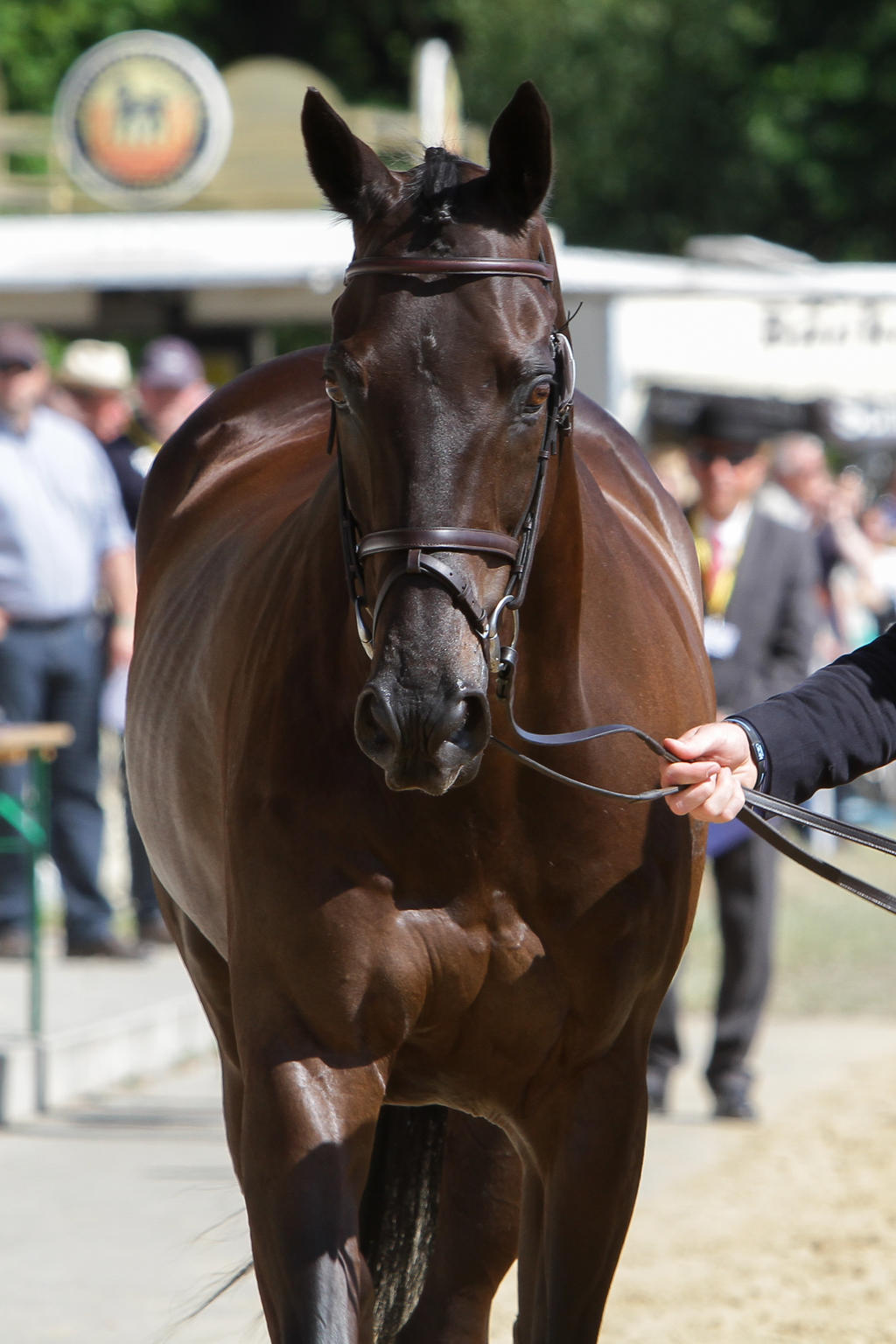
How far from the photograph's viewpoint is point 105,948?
7973mm

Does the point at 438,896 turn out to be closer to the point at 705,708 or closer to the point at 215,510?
the point at 705,708

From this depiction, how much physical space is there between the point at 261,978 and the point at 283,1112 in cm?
21

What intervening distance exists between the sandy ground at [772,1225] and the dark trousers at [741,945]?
0.26 m

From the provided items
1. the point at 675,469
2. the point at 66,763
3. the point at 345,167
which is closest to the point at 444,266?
the point at 345,167

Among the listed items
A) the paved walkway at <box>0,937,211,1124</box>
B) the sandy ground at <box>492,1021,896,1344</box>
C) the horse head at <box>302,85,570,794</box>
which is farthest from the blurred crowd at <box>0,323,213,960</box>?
the horse head at <box>302,85,570,794</box>

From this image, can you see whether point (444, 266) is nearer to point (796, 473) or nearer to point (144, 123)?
point (796, 473)

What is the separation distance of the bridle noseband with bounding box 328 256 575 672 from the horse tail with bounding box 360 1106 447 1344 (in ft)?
4.53

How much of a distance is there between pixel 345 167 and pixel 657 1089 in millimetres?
4267

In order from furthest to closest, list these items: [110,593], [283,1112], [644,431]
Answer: [644,431] < [110,593] < [283,1112]

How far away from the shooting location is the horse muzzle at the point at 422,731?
238cm

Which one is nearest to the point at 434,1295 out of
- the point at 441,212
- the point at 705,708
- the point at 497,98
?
the point at 705,708

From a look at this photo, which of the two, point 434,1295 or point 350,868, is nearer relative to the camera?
point 350,868

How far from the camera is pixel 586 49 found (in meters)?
30.8

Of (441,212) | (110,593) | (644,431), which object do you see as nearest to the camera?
(441,212)
